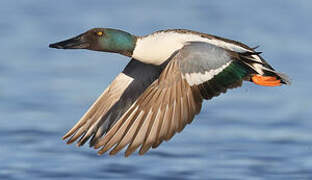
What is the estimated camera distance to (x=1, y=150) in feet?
30.4

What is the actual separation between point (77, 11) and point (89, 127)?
5.26m

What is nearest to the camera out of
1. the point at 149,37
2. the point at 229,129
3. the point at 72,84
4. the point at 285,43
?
the point at 149,37

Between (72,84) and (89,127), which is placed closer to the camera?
(89,127)

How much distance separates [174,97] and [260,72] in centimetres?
117

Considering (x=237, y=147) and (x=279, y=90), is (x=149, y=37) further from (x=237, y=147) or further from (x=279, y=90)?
(x=279, y=90)

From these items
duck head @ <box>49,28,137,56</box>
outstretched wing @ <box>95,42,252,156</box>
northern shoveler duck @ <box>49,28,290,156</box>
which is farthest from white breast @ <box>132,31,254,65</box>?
outstretched wing @ <box>95,42,252,156</box>

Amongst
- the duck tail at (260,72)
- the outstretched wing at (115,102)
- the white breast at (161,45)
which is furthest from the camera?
the outstretched wing at (115,102)

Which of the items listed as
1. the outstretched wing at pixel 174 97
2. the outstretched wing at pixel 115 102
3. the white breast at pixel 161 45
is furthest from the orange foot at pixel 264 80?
the outstretched wing at pixel 115 102

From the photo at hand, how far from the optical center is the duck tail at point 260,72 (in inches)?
313

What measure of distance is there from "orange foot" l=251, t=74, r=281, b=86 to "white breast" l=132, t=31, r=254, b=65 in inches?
12.7

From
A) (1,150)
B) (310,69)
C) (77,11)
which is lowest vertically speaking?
(1,150)

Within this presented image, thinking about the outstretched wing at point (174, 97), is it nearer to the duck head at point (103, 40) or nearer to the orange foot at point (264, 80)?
the orange foot at point (264, 80)

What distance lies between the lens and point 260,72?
8094 millimetres

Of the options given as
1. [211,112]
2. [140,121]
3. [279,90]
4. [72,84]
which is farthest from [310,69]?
[140,121]
